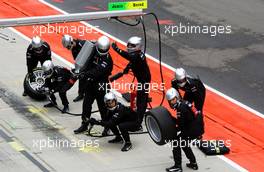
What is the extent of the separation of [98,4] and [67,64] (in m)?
5.58

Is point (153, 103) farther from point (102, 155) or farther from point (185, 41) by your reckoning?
point (185, 41)

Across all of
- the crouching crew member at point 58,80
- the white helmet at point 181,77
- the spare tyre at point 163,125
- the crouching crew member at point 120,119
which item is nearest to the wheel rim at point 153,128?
the spare tyre at point 163,125

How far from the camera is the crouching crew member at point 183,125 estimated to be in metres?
13.2

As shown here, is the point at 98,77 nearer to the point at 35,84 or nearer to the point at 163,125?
the point at 163,125

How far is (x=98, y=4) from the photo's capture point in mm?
24203

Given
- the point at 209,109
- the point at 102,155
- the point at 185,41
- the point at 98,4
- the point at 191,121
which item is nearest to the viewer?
the point at 191,121

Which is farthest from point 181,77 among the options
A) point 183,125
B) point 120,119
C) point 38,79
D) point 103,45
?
point 38,79

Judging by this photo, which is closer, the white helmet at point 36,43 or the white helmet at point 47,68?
the white helmet at point 47,68

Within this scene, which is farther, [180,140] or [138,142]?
[138,142]

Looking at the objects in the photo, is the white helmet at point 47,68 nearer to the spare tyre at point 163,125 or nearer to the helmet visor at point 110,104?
the helmet visor at point 110,104

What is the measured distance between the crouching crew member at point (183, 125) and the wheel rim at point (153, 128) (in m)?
0.33

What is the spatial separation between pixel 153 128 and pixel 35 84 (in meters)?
4.23

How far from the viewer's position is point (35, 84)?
16875mm

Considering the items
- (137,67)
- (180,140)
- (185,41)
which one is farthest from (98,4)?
(180,140)
